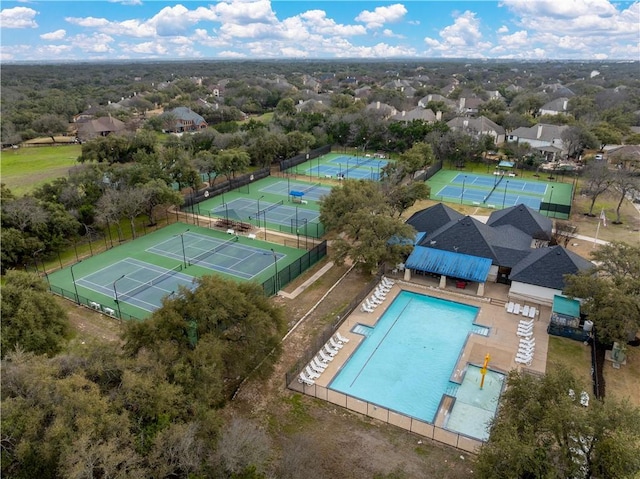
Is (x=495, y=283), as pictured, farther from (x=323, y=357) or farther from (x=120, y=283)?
(x=120, y=283)

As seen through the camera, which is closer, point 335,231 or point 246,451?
point 246,451

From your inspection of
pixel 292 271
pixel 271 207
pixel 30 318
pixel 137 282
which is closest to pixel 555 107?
pixel 271 207

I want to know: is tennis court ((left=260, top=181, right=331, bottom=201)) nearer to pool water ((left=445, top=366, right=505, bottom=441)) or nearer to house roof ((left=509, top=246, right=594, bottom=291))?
house roof ((left=509, top=246, right=594, bottom=291))

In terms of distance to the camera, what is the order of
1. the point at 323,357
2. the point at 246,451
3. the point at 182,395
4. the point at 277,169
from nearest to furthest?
the point at 246,451, the point at 182,395, the point at 323,357, the point at 277,169

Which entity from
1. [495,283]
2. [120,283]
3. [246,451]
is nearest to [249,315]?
[246,451]

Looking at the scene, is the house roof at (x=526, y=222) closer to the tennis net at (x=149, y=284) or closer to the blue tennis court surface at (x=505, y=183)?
the blue tennis court surface at (x=505, y=183)

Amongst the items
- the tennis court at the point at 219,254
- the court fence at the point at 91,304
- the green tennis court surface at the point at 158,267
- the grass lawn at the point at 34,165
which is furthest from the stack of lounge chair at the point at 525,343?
the grass lawn at the point at 34,165

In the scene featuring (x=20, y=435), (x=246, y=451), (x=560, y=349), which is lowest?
(x=560, y=349)

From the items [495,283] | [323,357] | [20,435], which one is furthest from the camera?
[495,283]
